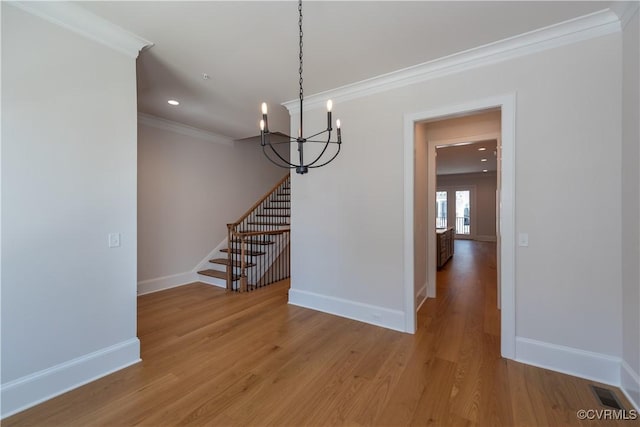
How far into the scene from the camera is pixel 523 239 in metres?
2.39

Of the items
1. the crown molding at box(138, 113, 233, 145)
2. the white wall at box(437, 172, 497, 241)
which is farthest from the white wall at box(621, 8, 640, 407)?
the white wall at box(437, 172, 497, 241)

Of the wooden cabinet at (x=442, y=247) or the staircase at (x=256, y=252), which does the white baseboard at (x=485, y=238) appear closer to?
the wooden cabinet at (x=442, y=247)

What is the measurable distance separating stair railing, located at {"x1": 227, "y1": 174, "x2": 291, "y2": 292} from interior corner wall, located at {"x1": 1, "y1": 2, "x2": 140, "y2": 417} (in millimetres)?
2241

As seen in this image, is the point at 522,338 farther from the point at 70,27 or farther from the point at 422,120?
the point at 70,27

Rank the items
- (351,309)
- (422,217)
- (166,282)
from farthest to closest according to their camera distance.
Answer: (166,282)
(422,217)
(351,309)

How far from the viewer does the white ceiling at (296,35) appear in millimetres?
1980

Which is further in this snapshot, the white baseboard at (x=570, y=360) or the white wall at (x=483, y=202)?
the white wall at (x=483, y=202)

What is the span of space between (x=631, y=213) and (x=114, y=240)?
3.91 meters

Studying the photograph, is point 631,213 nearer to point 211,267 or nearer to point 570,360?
point 570,360

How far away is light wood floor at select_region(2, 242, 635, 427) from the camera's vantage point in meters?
1.78

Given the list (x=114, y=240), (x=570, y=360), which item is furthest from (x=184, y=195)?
(x=570, y=360)

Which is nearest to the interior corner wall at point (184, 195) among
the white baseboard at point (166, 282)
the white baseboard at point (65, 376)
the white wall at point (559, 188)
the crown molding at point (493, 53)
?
the white baseboard at point (166, 282)

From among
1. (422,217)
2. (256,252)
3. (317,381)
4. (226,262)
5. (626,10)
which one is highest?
(626,10)

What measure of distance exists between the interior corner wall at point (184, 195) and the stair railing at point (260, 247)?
1.69 ft
